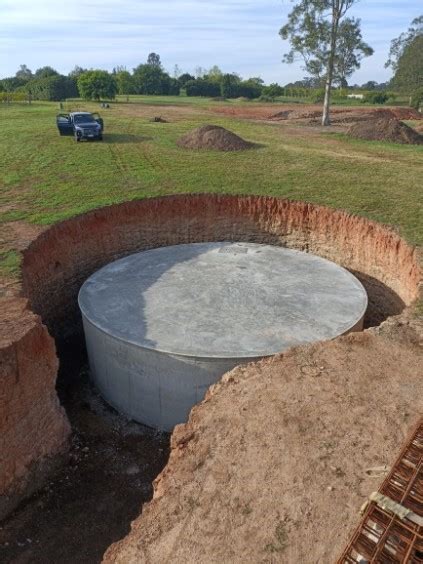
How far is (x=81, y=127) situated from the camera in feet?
77.5

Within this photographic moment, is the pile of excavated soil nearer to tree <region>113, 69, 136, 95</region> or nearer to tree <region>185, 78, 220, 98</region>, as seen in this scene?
tree <region>113, 69, 136, 95</region>

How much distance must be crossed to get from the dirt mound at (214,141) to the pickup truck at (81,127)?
4.43 metres

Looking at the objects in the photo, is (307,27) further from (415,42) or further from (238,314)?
(415,42)

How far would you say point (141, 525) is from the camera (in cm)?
556

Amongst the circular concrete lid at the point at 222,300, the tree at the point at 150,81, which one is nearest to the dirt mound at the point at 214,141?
the circular concrete lid at the point at 222,300

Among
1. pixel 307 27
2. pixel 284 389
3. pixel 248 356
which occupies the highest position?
pixel 307 27

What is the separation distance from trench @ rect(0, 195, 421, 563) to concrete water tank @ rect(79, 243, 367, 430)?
94 centimetres

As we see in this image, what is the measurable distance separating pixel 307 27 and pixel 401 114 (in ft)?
57.9

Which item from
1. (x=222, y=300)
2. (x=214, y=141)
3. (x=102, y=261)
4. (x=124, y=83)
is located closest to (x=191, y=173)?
(x=214, y=141)

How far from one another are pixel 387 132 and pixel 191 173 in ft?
45.8

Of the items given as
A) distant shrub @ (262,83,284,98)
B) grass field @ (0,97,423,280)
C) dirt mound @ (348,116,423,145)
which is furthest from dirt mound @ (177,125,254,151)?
distant shrub @ (262,83,284,98)

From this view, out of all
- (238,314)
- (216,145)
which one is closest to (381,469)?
(238,314)

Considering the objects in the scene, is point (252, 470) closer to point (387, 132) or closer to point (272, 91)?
point (387, 132)

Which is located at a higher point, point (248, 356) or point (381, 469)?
point (381, 469)
